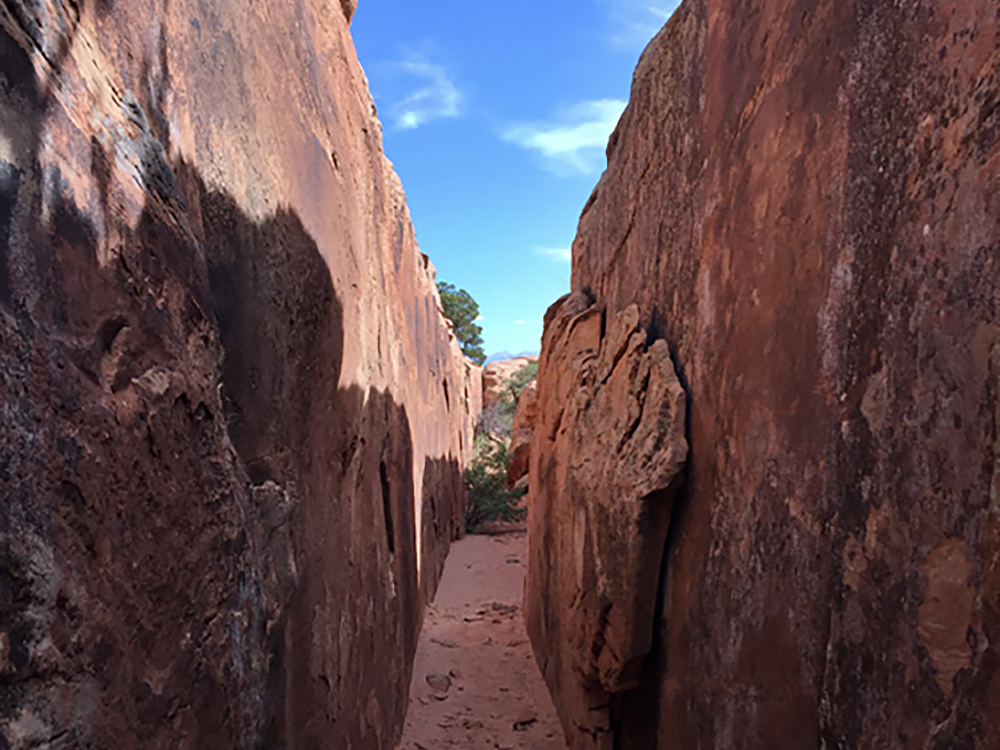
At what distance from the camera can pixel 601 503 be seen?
130 inches

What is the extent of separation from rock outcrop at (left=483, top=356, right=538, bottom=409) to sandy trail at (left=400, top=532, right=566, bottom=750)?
51.7 feet

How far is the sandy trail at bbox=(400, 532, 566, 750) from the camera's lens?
4.05 m

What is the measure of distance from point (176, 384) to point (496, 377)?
22647 millimetres

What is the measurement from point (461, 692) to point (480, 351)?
20.7 metres

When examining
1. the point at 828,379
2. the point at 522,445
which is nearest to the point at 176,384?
the point at 828,379

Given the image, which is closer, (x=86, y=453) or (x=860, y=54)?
(x=86, y=453)

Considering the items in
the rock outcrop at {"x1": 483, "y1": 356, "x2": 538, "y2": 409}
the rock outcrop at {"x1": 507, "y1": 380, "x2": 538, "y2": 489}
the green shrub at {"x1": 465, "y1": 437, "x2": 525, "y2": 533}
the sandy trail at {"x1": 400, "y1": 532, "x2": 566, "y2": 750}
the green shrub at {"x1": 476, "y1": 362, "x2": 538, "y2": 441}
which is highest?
the rock outcrop at {"x1": 483, "y1": 356, "x2": 538, "y2": 409}

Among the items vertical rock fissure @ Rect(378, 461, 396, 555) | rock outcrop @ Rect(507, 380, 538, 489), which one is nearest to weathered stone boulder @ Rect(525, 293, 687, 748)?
vertical rock fissure @ Rect(378, 461, 396, 555)

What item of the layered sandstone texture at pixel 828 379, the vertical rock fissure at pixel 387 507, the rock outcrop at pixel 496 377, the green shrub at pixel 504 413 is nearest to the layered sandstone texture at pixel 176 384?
the vertical rock fissure at pixel 387 507

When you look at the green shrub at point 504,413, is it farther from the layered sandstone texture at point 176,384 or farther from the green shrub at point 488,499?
the layered sandstone texture at point 176,384

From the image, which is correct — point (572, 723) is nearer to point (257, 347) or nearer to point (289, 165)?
point (257, 347)

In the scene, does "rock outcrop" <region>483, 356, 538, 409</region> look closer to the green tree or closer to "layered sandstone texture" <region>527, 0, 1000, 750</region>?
the green tree

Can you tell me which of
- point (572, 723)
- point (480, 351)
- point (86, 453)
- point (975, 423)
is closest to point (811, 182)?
point (975, 423)

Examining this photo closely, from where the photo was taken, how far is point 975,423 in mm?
1162
